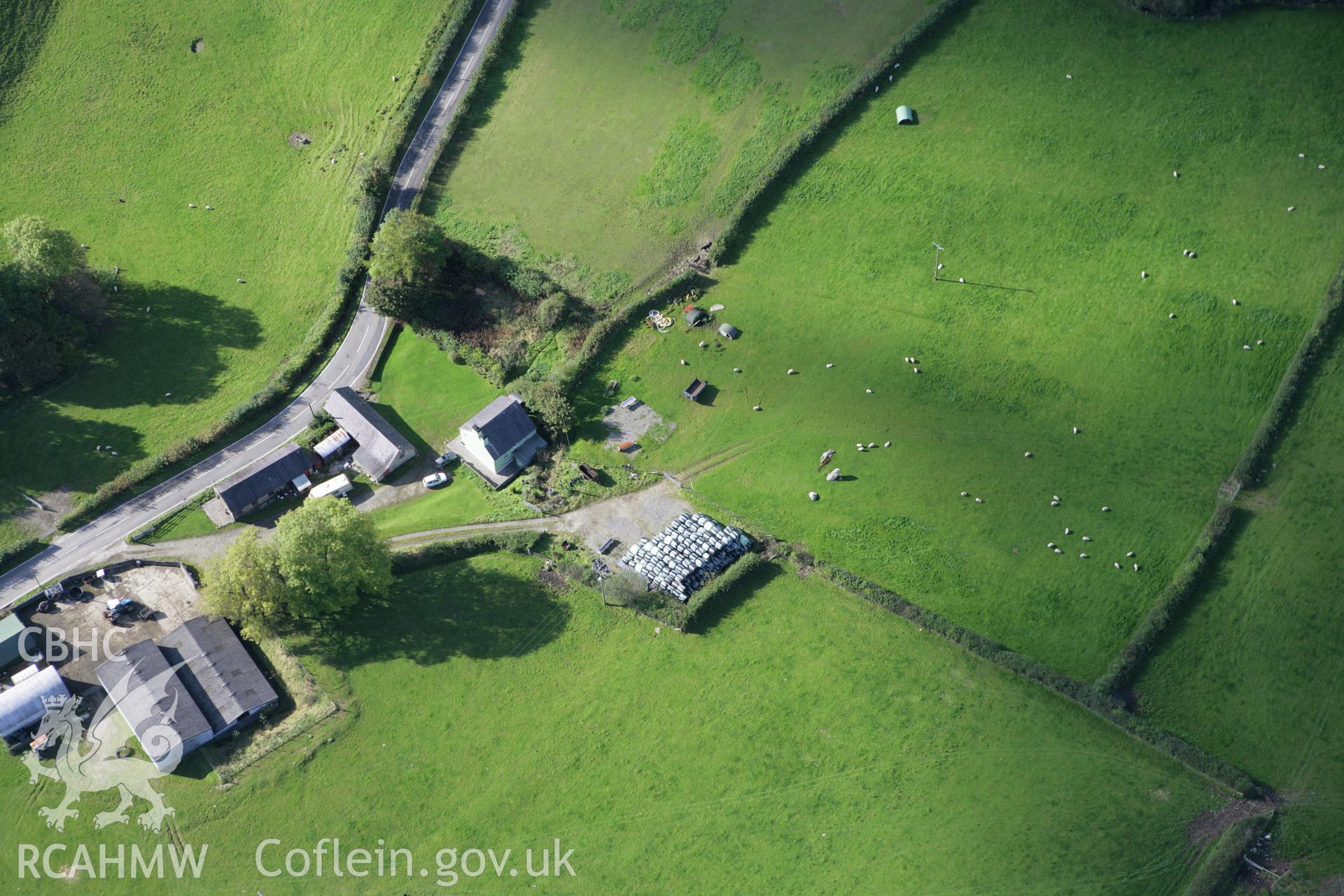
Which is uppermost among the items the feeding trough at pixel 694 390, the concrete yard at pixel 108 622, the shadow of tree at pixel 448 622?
the feeding trough at pixel 694 390

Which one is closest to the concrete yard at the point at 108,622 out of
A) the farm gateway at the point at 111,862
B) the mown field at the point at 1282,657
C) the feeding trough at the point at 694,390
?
the farm gateway at the point at 111,862

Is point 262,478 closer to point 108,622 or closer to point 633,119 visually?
point 108,622

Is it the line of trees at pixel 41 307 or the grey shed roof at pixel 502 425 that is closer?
the grey shed roof at pixel 502 425

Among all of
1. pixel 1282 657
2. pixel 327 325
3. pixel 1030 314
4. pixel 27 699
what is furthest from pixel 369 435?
pixel 1282 657

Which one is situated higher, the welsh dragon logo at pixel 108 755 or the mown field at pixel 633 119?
the mown field at pixel 633 119

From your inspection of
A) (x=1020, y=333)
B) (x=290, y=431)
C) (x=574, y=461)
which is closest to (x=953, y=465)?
(x=1020, y=333)

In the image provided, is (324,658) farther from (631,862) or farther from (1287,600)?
(1287,600)
